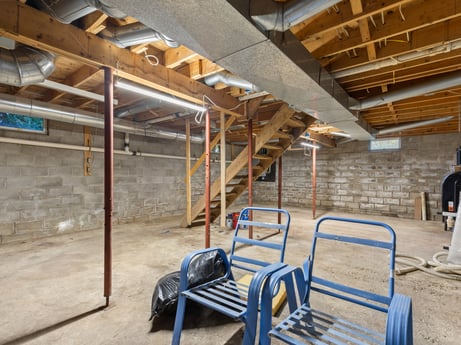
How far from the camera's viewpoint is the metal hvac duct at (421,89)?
2.57 m

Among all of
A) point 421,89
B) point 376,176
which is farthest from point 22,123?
point 376,176

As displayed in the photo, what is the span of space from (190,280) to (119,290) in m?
1.06

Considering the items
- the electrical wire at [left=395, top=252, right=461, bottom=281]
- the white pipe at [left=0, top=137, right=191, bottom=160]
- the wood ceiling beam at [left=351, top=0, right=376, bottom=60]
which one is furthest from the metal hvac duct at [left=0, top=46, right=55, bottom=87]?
the electrical wire at [left=395, top=252, right=461, bottom=281]

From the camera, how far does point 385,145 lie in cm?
668

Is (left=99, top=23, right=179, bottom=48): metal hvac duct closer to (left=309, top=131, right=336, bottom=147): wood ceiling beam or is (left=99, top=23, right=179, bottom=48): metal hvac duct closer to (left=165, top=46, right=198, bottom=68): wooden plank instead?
(left=165, top=46, right=198, bottom=68): wooden plank

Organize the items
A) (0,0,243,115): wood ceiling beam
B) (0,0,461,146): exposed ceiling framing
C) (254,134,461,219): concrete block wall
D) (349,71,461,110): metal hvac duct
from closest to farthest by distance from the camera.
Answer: (0,0,461,146): exposed ceiling framing < (0,0,243,115): wood ceiling beam < (349,71,461,110): metal hvac duct < (254,134,461,219): concrete block wall

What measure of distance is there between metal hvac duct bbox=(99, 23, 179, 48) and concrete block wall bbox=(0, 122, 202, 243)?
3213 mm

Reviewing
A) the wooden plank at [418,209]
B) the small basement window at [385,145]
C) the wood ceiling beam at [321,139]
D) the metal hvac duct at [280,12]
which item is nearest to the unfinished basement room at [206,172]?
the metal hvac duct at [280,12]

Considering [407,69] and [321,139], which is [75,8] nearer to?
[407,69]

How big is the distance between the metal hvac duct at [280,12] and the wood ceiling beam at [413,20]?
100cm

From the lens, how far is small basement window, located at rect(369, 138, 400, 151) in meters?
6.54

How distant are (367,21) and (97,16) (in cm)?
217

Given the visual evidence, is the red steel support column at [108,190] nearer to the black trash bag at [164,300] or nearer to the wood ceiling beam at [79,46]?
the wood ceiling beam at [79,46]

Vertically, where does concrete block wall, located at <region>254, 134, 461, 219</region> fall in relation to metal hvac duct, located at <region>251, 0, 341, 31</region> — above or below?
below
